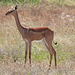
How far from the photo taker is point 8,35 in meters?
10.1

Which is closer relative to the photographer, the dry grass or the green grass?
the dry grass

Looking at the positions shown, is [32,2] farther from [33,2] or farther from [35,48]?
[35,48]

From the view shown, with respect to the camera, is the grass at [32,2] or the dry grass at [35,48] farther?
the grass at [32,2]

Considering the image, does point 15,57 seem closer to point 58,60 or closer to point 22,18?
point 58,60

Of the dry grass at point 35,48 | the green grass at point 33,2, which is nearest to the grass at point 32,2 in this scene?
the green grass at point 33,2

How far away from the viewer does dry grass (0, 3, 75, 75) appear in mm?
6219

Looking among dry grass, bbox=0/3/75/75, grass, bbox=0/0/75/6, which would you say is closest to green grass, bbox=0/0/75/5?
grass, bbox=0/0/75/6

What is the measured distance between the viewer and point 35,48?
9086 millimetres

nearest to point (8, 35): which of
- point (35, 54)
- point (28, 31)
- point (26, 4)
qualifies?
point (35, 54)

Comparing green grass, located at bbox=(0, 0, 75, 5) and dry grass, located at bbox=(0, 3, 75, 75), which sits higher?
dry grass, located at bbox=(0, 3, 75, 75)

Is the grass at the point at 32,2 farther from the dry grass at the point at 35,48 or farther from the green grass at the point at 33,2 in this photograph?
the dry grass at the point at 35,48

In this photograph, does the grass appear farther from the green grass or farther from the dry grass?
the dry grass

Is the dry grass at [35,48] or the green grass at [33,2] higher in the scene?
the dry grass at [35,48]

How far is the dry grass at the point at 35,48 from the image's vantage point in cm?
622
